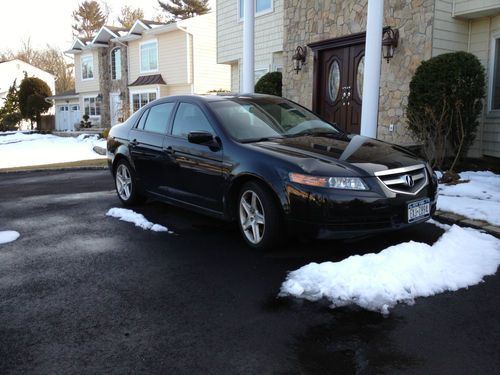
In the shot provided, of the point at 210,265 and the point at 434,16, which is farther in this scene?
the point at 434,16

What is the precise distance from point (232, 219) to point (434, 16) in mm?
6828

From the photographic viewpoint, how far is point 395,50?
33.6ft

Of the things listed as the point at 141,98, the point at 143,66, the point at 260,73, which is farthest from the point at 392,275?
the point at 143,66

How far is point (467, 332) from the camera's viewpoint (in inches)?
121

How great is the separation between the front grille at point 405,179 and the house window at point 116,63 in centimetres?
3027

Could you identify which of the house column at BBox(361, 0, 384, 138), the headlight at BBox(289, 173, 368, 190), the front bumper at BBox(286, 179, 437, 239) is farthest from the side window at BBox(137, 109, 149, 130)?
the house column at BBox(361, 0, 384, 138)

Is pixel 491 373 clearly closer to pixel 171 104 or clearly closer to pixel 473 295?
pixel 473 295

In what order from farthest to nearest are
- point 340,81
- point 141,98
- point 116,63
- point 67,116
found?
point 67,116
point 116,63
point 141,98
point 340,81

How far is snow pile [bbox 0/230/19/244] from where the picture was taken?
554 cm

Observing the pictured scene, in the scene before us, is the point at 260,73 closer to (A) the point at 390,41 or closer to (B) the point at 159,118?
(A) the point at 390,41

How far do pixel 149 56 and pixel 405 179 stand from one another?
2709 cm

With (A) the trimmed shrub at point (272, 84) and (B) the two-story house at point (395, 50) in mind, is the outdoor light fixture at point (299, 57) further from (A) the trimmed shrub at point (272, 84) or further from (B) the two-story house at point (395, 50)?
(A) the trimmed shrub at point (272, 84)

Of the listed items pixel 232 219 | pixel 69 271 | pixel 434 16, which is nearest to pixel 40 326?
pixel 69 271

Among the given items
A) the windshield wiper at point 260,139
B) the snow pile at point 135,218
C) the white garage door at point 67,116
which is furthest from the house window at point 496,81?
the white garage door at point 67,116
